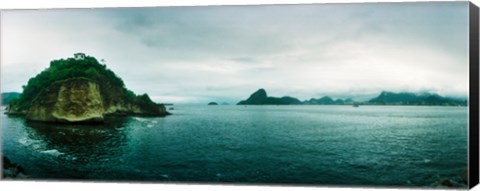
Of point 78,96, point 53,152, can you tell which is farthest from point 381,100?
point 53,152

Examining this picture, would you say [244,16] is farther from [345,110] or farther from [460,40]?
[460,40]

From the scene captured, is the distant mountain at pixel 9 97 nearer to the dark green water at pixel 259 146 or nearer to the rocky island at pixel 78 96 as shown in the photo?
the rocky island at pixel 78 96

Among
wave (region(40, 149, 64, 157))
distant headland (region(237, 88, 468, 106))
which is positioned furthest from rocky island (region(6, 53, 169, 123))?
distant headland (region(237, 88, 468, 106))

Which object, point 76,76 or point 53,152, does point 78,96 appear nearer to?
point 76,76

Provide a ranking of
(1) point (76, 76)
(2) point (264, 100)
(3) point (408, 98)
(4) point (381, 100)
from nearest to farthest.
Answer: (3) point (408, 98) < (4) point (381, 100) < (2) point (264, 100) < (1) point (76, 76)

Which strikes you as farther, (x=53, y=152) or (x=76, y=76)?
(x=76, y=76)

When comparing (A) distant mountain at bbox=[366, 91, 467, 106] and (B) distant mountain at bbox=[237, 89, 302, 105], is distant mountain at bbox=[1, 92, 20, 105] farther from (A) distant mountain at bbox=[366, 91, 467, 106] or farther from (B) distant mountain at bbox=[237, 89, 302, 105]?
(A) distant mountain at bbox=[366, 91, 467, 106]
